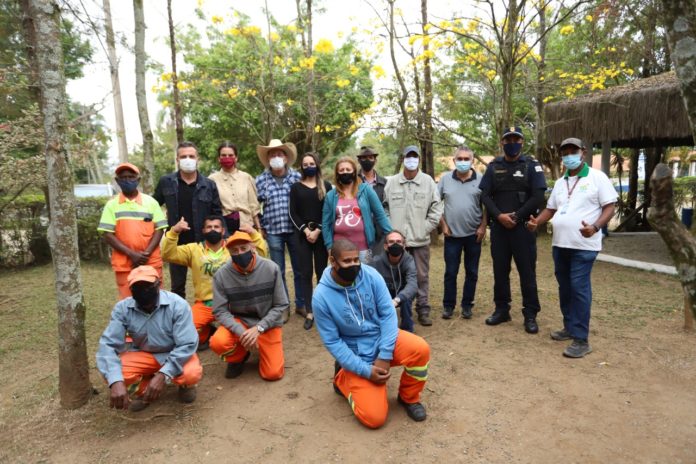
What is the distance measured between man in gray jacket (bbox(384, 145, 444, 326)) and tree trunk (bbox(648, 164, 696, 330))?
9.87 feet

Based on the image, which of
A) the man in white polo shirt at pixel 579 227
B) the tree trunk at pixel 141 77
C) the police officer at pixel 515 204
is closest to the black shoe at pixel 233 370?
the police officer at pixel 515 204

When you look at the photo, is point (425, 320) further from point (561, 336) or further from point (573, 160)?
point (573, 160)

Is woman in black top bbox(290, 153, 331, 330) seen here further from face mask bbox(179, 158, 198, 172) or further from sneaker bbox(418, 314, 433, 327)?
sneaker bbox(418, 314, 433, 327)

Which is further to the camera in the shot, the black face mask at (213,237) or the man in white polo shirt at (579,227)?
the black face mask at (213,237)

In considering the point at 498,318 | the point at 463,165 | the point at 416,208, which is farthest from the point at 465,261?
the point at 463,165

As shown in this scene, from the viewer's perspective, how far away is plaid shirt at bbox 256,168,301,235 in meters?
5.13

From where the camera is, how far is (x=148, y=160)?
7461 mm

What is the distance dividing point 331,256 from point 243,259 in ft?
3.22

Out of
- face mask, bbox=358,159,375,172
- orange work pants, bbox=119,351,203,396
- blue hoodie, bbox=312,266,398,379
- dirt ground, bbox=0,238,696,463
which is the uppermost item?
face mask, bbox=358,159,375,172

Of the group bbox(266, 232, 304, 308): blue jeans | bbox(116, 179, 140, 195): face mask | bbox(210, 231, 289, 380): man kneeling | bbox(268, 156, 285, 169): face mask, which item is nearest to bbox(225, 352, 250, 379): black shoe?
bbox(210, 231, 289, 380): man kneeling

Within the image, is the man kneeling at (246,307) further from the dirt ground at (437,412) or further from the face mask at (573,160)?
the face mask at (573,160)

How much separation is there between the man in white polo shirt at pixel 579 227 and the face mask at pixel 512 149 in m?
0.46

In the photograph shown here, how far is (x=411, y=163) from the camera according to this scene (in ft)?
16.4

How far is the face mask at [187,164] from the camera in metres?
4.57
